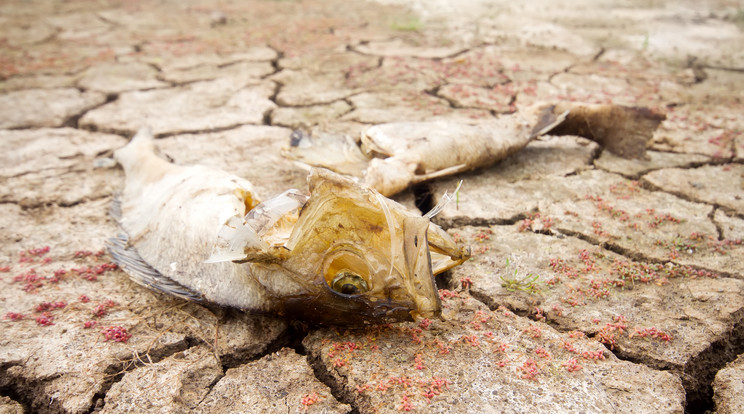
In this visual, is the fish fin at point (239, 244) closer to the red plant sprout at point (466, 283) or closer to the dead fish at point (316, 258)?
the dead fish at point (316, 258)

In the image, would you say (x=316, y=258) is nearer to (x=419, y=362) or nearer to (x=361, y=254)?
(x=361, y=254)

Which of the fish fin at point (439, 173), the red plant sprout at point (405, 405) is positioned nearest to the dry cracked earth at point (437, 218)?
the red plant sprout at point (405, 405)

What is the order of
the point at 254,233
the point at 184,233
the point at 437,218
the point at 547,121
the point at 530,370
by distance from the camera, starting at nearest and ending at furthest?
the point at 254,233
the point at 530,370
the point at 184,233
the point at 437,218
the point at 547,121

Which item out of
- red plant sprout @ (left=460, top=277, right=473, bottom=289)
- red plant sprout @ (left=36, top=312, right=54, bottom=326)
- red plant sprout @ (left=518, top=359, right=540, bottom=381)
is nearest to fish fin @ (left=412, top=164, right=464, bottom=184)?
red plant sprout @ (left=460, top=277, right=473, bottom=289)

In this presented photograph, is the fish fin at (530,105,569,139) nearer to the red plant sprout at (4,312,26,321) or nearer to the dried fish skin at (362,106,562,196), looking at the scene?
the dried fish skin at (362,106,562,196)

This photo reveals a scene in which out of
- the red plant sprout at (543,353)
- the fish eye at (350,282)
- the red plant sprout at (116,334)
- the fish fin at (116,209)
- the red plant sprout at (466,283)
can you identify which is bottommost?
the red plant sprout at (116,334)

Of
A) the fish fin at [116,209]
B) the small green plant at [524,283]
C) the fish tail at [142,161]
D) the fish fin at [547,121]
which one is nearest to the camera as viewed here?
the small green plant at [524,283]

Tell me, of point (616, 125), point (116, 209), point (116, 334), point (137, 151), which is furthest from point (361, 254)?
point (616, 125)
